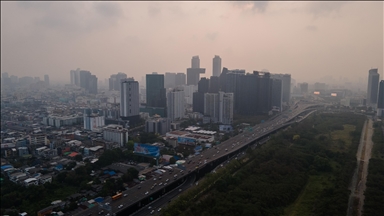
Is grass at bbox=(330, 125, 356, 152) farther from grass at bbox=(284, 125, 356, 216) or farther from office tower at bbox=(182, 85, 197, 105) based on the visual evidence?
office tower at bbox=(182, 85, 197, 105)

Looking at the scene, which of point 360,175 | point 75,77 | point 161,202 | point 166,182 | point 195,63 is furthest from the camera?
point 75,77

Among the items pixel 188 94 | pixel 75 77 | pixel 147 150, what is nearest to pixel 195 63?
pixel 188 94

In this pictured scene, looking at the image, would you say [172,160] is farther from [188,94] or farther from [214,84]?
[188,94]

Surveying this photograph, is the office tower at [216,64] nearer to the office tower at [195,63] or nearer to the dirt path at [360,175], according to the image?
the office tower at [195,63]

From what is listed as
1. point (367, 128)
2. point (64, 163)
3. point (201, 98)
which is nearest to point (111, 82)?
point (201, 98)

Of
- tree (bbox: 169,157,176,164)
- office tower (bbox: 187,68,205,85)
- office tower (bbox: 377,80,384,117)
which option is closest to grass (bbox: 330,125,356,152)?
office tower (bbox: 377,80,384,117)

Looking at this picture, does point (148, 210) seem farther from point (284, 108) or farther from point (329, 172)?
point (284, 108)
